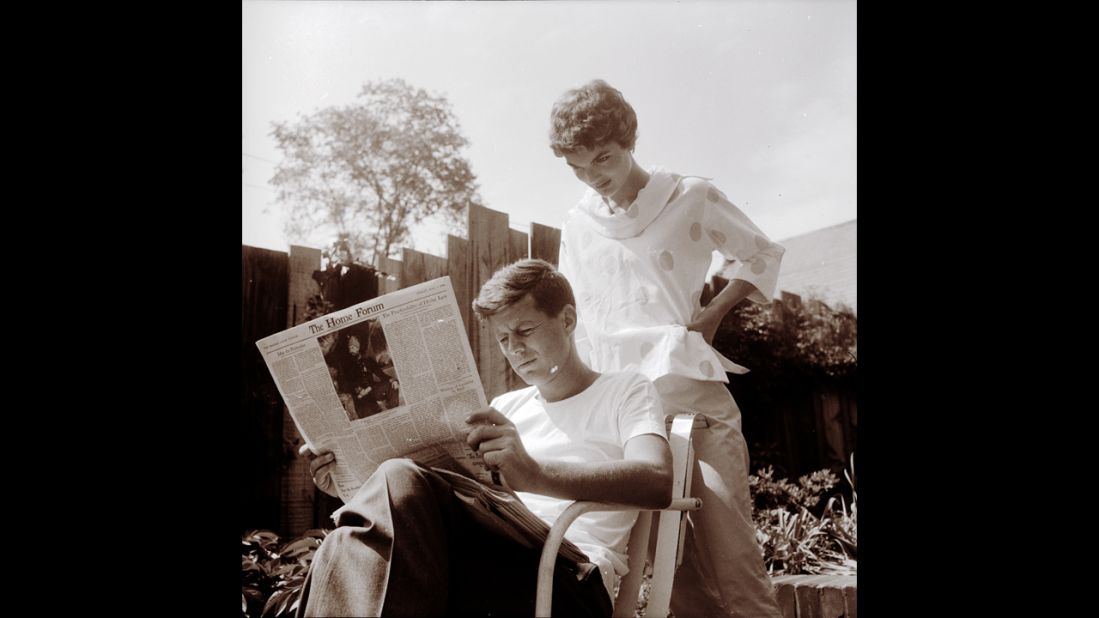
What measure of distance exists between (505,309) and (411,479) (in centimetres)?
47

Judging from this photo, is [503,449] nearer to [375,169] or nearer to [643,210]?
[643,210]

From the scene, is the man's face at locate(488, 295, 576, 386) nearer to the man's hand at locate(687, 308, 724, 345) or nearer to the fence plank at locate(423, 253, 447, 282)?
the man's hand at locate(687, 308, 724, 345)

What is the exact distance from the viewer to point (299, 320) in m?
2.29

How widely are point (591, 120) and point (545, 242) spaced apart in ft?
1.52

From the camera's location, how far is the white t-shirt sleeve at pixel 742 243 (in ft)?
6.04

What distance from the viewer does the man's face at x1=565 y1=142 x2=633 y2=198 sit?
1.82 m

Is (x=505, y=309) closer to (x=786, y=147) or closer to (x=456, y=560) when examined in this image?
(x=456, y=560)

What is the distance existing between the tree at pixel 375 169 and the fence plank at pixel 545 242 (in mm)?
191

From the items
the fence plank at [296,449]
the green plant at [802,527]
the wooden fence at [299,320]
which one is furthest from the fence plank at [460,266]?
the green plant at [802,527]
